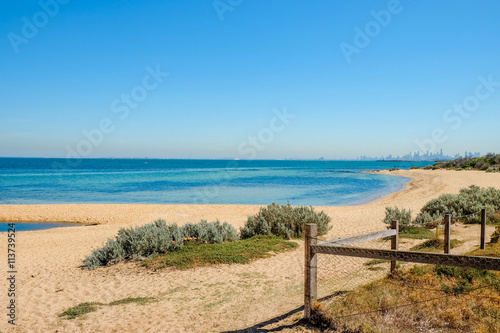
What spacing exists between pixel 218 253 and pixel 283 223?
370 centimetres

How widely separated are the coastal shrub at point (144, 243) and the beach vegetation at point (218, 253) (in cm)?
36

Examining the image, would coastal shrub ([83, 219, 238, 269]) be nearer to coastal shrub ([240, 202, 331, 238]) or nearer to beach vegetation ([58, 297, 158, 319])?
coastal shrub ([240, 202, 331, 238])

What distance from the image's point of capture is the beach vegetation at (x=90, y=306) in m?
6.34

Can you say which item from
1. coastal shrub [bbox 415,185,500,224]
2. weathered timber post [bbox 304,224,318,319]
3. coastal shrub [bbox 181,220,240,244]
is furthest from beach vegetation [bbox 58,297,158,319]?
coastal shrub [bbox 415,185,500,224]

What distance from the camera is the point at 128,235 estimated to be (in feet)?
35.9

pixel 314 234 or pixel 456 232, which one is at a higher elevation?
pixel 314 234

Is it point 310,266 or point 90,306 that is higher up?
point 310,266

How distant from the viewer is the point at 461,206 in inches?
591

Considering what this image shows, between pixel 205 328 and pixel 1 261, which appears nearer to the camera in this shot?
pixel 205 328

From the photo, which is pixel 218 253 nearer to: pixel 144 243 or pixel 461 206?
pixel 144 243

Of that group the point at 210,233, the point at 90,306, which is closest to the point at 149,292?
the point at 90,306

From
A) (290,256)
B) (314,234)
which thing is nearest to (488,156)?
(290,256)

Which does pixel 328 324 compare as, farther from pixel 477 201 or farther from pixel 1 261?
pixel 477 201

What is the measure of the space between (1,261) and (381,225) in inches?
580
